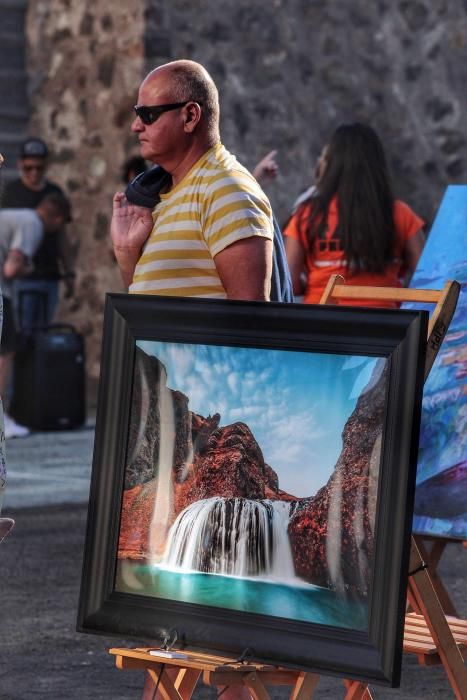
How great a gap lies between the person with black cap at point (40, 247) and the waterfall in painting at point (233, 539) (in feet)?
28.8

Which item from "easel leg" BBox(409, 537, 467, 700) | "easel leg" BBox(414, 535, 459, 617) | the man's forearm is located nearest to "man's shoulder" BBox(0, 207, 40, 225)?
"easel leg" BBox(414, 535, 459, 617)

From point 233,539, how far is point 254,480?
0.45 feet

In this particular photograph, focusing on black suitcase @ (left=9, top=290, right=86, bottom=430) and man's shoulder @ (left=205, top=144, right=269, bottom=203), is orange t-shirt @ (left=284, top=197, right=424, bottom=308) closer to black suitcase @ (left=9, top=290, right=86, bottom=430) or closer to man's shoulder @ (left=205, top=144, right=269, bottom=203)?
man's shoulder @ (left=205, top=144, right=269, bottom=203)

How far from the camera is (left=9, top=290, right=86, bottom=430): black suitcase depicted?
12.1 metres

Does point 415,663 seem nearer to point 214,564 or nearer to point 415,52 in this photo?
point 214,564

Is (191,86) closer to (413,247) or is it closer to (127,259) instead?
(127,259)

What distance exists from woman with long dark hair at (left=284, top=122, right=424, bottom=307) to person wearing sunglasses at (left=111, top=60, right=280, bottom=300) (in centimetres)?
259

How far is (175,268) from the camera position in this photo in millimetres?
4648

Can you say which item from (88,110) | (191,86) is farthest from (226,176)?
(88,110)

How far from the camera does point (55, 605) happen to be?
6988 mm

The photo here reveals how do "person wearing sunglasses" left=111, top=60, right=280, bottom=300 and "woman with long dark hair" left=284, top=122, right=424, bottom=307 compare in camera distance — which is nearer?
"person wearing sunglasses" left=111, top=60, right=280, bottom=300

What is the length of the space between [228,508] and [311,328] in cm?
45

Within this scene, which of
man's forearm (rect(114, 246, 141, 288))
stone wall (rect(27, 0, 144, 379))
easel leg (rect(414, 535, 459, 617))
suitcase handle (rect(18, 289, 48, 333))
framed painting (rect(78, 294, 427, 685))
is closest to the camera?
framed painting (rect(78, 294, 427, 685))

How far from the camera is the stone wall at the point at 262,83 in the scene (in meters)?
14.2
